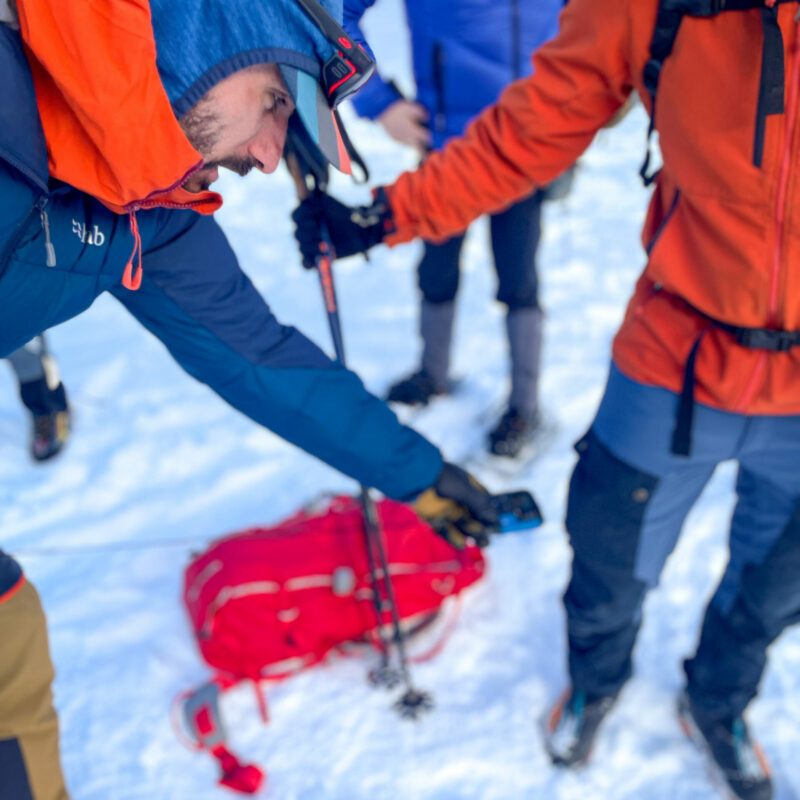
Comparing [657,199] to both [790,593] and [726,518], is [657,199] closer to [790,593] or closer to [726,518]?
[790,593]

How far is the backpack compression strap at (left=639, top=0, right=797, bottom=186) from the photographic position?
1.12 metres

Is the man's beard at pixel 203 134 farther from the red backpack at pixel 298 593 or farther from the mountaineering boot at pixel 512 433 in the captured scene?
the mountaineering boot at pixel 512 433

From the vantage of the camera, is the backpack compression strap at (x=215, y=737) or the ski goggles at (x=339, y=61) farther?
the backpack compression strap at (x=215, y=737)

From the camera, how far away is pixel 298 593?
2199mm

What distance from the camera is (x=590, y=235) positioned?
15.5 ft

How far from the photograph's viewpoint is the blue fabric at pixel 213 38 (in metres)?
0.87

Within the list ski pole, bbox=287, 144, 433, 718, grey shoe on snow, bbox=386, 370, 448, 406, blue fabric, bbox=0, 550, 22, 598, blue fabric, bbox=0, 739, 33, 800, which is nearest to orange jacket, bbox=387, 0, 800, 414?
ski pole, bbox=287, 144, 433, 718

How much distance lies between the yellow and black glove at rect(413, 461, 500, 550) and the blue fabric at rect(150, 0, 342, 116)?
3.26ft

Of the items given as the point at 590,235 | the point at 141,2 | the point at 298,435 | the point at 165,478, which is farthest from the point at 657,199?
the point at 590,235

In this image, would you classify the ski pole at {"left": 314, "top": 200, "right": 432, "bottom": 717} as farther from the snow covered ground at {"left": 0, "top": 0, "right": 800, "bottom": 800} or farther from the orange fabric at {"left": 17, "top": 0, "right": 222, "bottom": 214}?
the orange fabric at {"left": 17, "top": 0, "right": 222, "bottom": 214}

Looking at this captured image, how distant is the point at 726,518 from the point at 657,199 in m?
1.62

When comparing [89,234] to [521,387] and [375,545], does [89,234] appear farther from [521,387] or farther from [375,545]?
[521,387]

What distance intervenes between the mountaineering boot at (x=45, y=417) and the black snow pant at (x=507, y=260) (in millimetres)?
1649

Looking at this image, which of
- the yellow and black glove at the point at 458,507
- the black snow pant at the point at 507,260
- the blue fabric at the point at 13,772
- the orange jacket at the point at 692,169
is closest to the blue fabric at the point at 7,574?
the blue fabric at the point at 13,772
